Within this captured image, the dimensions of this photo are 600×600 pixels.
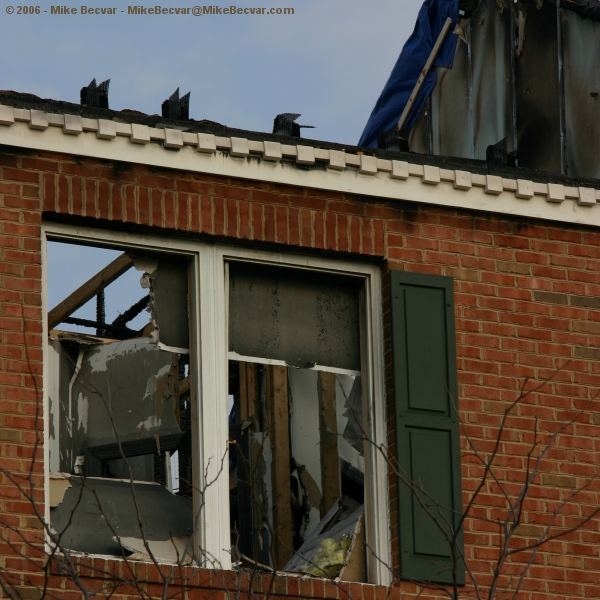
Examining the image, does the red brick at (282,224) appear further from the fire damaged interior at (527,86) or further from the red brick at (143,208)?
the fire damaged interior at (527,86)

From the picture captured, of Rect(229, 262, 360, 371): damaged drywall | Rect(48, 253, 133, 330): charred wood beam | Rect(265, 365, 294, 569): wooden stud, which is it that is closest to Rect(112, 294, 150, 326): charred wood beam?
Rect(48, 253, 133, 330): charred wood beam

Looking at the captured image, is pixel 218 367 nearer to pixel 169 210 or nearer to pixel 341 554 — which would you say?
pixel 169 210

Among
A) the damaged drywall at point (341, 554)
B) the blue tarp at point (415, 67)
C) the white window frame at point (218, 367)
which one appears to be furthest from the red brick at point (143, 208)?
the blue tarp at point (415, 67)

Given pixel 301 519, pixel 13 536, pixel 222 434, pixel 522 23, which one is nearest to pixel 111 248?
pixel 222 434

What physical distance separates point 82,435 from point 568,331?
123 inches

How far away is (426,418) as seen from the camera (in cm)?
866

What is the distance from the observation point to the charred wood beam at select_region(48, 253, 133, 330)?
373 inches

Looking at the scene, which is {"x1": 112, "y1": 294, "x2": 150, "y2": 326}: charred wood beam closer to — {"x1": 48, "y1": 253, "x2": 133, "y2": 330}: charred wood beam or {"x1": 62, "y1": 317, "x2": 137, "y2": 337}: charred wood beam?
{"x1": 62, "y1": 317, "x2": 137, "y2": 337}: charred wood beam

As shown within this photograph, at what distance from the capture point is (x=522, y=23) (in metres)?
12.4

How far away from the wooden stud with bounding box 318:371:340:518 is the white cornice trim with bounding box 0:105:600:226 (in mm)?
1838

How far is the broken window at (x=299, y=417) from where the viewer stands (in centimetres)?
872

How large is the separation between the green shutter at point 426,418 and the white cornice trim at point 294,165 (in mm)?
603

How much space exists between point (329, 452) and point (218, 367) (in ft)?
6.60

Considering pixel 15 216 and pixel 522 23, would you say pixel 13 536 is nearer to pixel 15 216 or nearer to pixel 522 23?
pixel 15 216
